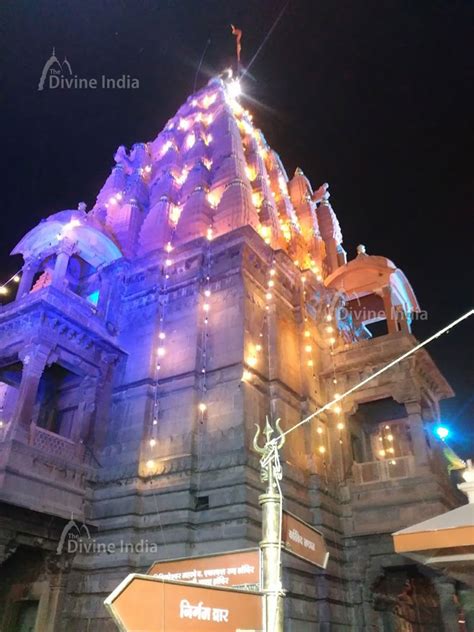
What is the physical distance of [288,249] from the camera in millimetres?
25703

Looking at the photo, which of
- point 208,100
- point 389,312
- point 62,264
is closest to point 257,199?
point 389,312

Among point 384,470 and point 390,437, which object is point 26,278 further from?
point 390,437

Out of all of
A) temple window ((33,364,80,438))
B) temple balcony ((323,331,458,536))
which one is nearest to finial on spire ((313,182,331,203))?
temple balcony ((323,331,458,536))

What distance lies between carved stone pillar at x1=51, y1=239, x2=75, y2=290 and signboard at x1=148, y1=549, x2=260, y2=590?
1289 cm

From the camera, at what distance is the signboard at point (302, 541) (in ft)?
16.8

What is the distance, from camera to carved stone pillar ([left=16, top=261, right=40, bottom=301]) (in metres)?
17.3

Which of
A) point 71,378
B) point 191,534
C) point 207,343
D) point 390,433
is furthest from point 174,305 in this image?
point 390,433

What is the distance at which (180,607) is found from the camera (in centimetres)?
410

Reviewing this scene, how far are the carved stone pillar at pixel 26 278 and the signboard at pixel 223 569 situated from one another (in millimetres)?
13558

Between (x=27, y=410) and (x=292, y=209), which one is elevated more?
(x=292, y=209)

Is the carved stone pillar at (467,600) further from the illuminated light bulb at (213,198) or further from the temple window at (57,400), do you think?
the illuminated light bulb at (213,198)

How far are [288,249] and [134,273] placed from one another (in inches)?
352

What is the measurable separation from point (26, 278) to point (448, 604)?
17.3m

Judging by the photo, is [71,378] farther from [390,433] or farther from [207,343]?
[390,433]
